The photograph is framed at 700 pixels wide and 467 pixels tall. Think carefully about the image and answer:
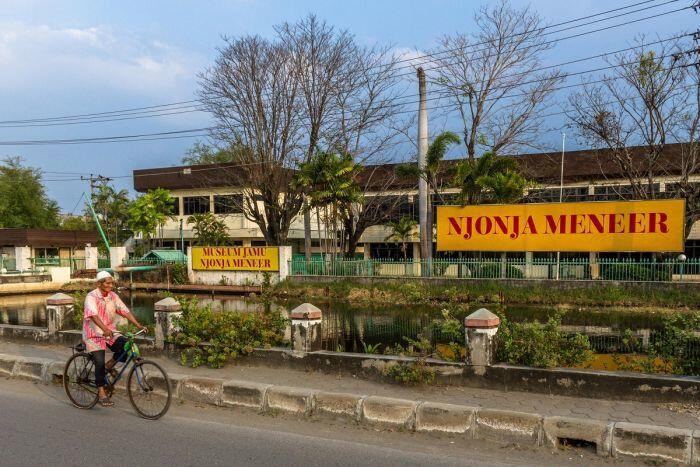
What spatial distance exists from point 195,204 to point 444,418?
1639 inches

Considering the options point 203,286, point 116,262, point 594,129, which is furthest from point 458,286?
point 116,262

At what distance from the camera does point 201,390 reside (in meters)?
7.27

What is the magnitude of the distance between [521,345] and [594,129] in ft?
75.2

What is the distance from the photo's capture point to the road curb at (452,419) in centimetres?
512

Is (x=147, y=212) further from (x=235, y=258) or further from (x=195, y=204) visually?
(x=235, y=258)

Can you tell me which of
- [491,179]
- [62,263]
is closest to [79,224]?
[62,263]

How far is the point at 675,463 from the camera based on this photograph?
198 inches

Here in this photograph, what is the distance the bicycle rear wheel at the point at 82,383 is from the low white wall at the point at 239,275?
66.3 ft

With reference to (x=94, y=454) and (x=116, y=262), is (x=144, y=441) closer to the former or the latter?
(x=94, y=454)

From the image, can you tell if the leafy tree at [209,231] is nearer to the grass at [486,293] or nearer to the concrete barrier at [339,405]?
the grass at [486,293]

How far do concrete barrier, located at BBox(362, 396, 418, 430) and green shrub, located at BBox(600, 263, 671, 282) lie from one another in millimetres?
17948

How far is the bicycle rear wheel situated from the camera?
6.93 meters

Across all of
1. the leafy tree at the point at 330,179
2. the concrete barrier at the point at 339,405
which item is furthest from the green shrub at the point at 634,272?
the concrete barrier at the point at 339,405

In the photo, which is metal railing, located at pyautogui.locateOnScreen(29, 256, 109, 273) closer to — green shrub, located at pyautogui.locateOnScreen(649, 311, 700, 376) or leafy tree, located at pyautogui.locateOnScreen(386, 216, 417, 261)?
leafy tree, located at pyautogui.locateOnScreen(386, 216, 417, 261)
